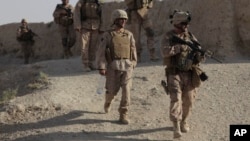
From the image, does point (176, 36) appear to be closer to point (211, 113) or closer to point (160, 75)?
point (211, 113)

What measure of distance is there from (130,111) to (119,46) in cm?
111

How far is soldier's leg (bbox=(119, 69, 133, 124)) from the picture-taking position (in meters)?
6.79

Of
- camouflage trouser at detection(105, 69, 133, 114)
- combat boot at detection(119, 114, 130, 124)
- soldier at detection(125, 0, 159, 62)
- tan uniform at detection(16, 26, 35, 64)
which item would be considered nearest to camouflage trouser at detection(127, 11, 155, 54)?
soldier at detection(125, 0, 159, 62)

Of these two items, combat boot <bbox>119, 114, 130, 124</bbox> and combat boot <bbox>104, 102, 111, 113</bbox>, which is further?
combat boot <bbox>104, 102, 111, 113</bbox>

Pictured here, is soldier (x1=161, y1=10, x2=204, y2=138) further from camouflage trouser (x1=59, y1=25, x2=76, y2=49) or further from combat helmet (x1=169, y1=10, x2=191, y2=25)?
camouflage trouser (x1=59, y1=25, x2=76, y2=49)

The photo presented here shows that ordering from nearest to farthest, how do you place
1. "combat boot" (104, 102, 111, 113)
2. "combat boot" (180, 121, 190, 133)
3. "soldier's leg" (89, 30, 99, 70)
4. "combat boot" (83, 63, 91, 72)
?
"combat boot" (180, 121, 190, 133), "combat boot" (104, 102, 111, 113), "combat boot" (83, 63, 91, 72), "soldier's leg" (89, 30, 99, 70)

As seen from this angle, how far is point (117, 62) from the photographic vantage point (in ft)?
22.4

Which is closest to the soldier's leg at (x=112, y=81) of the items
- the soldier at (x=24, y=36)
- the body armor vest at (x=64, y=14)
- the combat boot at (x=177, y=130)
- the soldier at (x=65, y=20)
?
the combat boot at (x=177, y=130)

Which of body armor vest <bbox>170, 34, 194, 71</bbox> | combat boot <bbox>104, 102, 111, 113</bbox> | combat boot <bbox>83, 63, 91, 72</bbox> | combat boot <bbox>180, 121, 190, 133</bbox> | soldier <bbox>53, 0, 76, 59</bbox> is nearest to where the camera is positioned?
body armor vest <bbox>170, 34, 194, 71</bbox>

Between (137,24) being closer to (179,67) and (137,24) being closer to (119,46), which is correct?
(119,46)

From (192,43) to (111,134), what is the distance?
1559 mm

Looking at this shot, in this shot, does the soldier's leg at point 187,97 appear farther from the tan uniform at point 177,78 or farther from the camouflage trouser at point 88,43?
the camouflage trouser at point 88,43

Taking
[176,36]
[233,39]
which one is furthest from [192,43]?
[233,39]

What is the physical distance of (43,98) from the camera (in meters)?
7.98
